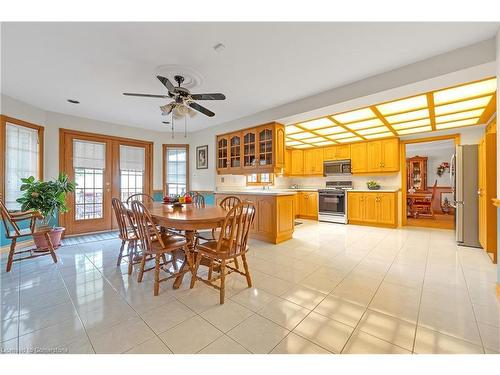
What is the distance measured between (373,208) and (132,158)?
5.97 metres

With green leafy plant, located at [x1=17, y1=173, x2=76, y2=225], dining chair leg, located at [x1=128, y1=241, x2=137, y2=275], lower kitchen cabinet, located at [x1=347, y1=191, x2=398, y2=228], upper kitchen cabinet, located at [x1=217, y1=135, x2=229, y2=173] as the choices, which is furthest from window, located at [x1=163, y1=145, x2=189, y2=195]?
lower kitchen cabinet, located at [x1=347, y1=191, x2=398, y2=228]

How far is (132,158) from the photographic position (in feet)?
16.7

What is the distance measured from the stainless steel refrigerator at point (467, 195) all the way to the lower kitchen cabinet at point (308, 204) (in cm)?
299

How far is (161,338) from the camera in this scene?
145 cm

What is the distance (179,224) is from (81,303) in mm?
1085

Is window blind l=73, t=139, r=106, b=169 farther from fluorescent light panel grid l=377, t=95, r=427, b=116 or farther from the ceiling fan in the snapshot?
fluorescent light panel grid l=377, t=95, r=427, b=116

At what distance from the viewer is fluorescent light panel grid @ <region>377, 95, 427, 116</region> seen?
298cm

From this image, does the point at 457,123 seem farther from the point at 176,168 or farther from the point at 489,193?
the point at 176,168

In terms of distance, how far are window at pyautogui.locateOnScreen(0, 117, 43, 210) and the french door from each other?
1.21 ft

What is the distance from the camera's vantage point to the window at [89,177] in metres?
4.39

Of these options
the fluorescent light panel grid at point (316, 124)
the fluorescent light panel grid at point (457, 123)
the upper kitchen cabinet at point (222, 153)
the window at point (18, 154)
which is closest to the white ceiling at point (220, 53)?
A: the window at point (18, 154)

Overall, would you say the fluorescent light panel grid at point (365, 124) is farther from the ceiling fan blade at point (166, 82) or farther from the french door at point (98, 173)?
the french door at point (98, 173)

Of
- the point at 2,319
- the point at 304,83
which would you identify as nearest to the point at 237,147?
the point at 304,83

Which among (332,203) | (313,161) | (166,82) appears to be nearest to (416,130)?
(332,203)
